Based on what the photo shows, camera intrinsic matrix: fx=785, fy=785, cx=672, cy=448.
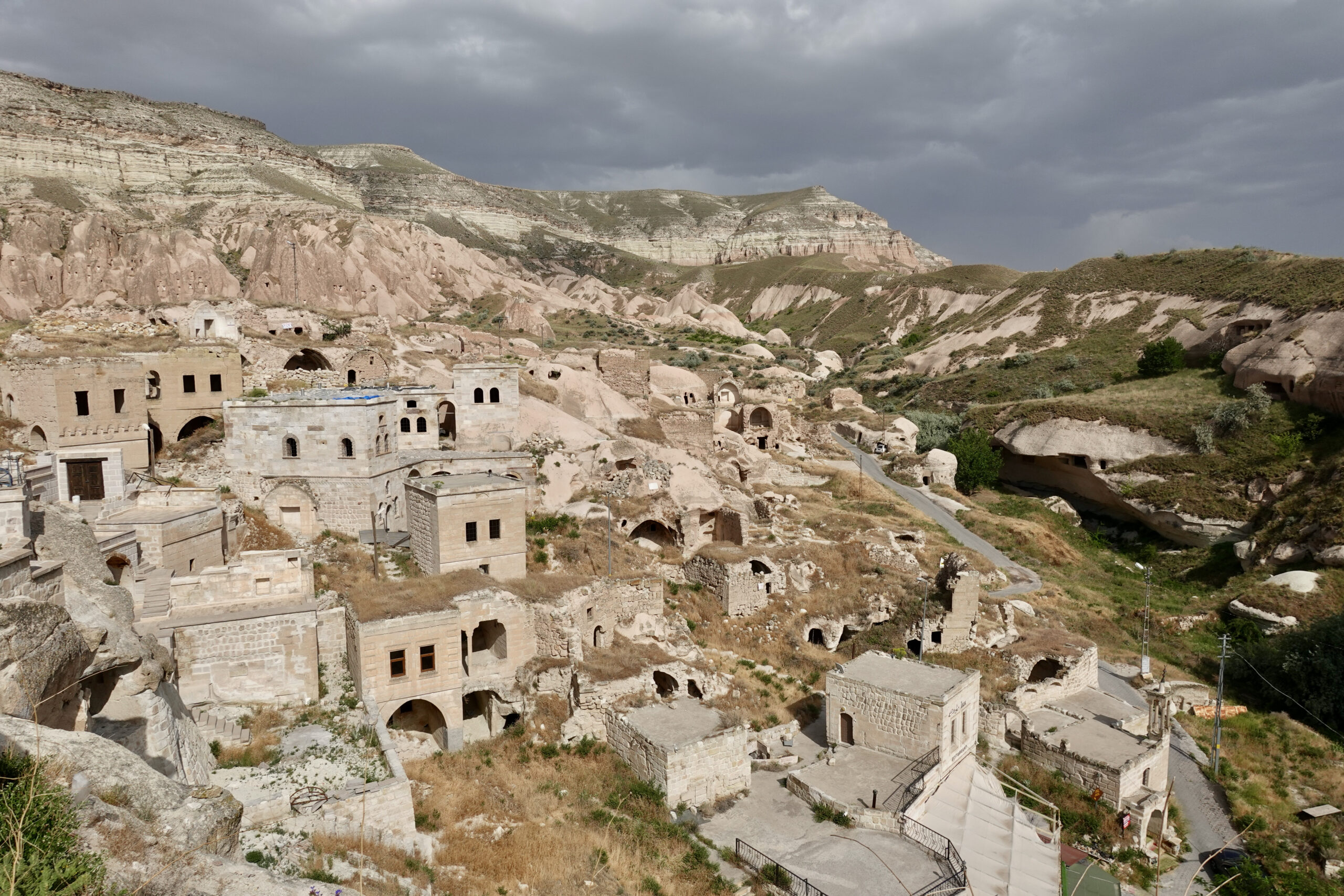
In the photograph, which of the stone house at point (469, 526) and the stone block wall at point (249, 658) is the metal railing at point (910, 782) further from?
the stone block wall at point (249, 658)

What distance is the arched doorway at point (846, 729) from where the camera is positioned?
1875cm

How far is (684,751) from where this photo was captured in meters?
15.9

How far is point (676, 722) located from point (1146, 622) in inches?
845

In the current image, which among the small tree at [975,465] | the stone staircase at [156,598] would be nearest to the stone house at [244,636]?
the stone staircase at [156,598]

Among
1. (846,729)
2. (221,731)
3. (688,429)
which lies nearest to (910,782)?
(846,729)

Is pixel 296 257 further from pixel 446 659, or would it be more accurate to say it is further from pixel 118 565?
pixel 446 659

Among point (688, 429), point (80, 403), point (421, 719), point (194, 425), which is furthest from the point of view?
point (688, 429)

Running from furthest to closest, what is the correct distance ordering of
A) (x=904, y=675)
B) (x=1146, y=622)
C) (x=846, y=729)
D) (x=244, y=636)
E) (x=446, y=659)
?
(x=1146, y=622), (x=904, y=675), (x=846, y=729), (x=446, y=659), (x=244, y=636)

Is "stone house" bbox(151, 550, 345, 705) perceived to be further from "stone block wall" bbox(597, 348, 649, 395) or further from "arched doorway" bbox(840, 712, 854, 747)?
"stone block wall" bbox(597, 348, 649, 395)

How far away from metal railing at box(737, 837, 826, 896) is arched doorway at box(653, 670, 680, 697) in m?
5.51

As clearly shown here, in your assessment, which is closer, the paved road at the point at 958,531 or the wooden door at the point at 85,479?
the wooden door at the point at 85,479

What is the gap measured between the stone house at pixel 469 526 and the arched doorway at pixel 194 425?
398 inches

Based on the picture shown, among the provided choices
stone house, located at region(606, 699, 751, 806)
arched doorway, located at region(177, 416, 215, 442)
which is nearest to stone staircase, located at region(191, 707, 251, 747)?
stone house, located at region(606, 699, 751, 806)

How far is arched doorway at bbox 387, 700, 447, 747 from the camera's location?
18188 mm
